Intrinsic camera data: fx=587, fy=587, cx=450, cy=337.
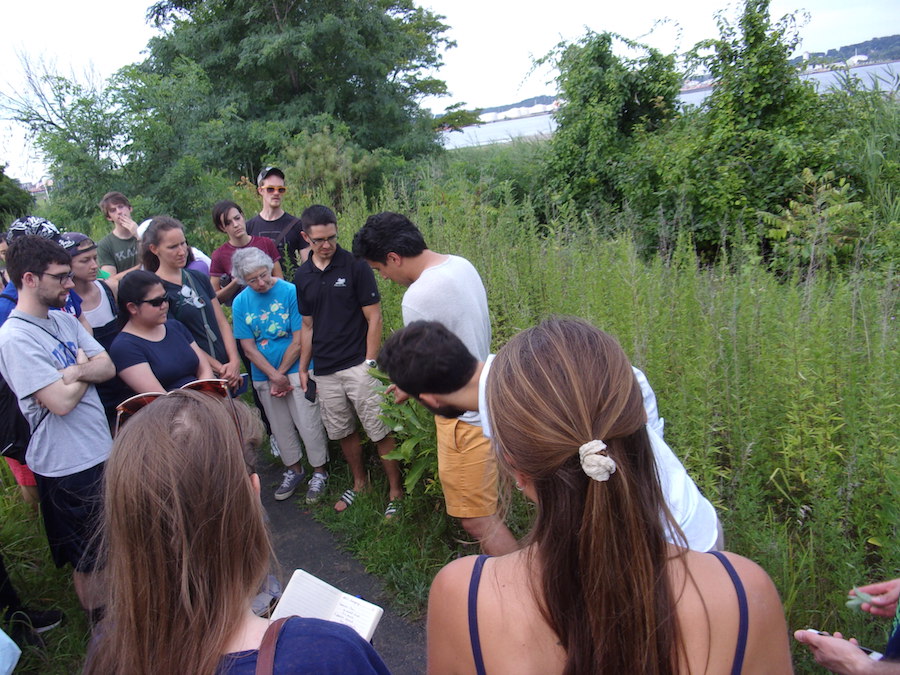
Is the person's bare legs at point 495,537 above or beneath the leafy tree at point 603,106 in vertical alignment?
beneath

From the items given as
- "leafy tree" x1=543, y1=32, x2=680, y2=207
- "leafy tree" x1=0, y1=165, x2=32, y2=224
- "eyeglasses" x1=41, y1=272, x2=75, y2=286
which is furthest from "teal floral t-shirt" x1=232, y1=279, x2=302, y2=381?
"leafy tree" x1=0, y1=165, x2=32, y2=224

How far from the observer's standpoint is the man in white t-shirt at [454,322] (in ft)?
8.94

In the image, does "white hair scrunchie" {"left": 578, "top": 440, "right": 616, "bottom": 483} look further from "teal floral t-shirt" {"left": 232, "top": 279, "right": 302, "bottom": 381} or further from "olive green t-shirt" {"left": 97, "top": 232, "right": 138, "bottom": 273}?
"olive green t-shirt" {"left": 97, "top": 232, "right": 138, "bottom": 273}

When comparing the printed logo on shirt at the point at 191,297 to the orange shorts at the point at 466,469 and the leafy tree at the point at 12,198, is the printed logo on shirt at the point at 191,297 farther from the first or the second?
the leafy tree at the point at 12,198

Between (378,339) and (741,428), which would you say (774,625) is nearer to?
(741,428)

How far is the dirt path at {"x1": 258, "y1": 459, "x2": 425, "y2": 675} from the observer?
3.04m

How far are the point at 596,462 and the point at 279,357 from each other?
376 centimetres

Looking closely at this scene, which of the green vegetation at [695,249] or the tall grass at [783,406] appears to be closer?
the tall grass at [783,406]

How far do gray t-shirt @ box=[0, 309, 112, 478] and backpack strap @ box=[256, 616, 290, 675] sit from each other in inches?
94.7

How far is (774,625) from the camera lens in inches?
46.2

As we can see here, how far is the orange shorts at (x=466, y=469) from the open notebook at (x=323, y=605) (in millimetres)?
1072

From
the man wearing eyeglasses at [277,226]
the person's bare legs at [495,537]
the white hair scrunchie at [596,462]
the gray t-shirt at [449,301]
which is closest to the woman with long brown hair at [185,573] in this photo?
the white hair scrunchie at [596,462]

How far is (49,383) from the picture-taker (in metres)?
2.89

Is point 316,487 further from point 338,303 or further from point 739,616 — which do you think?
point 739,616
